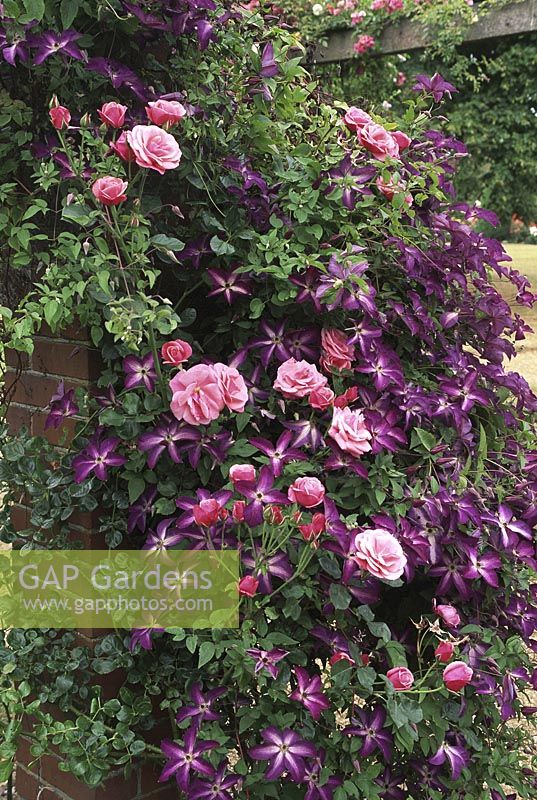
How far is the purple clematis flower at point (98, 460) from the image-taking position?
58.6 inches

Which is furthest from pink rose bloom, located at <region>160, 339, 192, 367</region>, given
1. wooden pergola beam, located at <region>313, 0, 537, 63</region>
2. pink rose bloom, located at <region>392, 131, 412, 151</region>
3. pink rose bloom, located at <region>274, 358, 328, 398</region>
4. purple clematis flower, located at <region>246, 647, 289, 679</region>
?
wooden pergola beam, located at <region>313, 0, 537, 63</region>

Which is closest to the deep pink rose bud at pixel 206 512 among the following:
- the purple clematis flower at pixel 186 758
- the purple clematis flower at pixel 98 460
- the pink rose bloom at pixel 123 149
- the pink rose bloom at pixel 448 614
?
the purple clematis flower at pixel 98 460

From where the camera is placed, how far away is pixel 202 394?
141 cm

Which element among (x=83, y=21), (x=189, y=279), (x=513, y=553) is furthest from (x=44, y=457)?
(x=513, y=553)

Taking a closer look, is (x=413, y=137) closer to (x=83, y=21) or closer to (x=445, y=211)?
(x=445, y=211)

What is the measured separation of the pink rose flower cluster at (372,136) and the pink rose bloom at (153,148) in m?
0.46

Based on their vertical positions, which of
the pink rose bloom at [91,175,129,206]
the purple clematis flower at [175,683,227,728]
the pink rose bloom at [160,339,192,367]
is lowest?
the purple clematis flower at [175,683,227,728]

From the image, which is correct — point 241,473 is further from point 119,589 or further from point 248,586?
point 119,589

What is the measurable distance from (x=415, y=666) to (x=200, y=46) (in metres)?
1.29

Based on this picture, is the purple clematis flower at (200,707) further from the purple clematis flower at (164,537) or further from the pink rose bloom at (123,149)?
the pink rose bloom at (123,149)

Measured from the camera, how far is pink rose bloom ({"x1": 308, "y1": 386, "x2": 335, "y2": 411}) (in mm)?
1499

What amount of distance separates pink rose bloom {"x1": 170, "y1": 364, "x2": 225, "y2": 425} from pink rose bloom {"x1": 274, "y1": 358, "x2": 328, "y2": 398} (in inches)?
5.5

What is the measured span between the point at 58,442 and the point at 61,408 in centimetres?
18

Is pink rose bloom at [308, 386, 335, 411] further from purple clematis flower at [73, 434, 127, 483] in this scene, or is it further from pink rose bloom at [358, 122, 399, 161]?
pink rose bloom at [358, 122, 399, 161]
